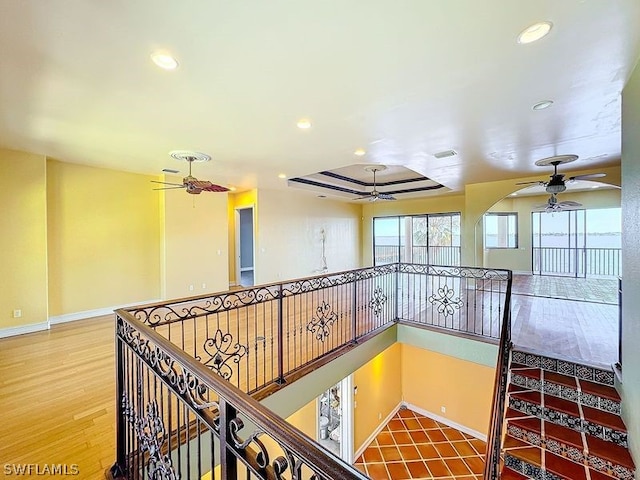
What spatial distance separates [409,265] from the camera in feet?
18.0

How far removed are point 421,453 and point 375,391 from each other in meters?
1.37

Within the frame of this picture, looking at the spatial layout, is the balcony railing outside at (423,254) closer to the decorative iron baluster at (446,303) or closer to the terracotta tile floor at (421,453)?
the decorative iron baluster at (446,303)

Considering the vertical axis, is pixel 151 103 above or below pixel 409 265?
above

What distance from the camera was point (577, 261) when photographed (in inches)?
368

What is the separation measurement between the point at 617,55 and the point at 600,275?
33.1ft

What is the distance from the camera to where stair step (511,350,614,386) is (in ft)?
10.7

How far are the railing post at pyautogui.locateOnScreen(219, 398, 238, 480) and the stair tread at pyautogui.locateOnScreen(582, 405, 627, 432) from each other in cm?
366

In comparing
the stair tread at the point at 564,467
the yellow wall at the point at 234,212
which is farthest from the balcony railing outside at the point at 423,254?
the stair tread at the point at 564,467

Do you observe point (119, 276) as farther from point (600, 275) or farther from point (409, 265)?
point (600, 275)

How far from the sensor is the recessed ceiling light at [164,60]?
2135mm

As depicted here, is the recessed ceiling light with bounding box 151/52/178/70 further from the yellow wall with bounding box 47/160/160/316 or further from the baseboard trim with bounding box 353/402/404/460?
the baseboard trim with bounding box 353/402/404/460

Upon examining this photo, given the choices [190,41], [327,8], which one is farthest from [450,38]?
[190,41]

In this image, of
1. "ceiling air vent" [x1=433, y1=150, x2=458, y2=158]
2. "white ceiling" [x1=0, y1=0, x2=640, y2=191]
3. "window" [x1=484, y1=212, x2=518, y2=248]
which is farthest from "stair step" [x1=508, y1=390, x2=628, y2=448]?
"window" [x1=484, y1=212, x2=518, y2=248]

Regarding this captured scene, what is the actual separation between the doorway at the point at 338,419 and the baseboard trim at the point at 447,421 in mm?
2107
